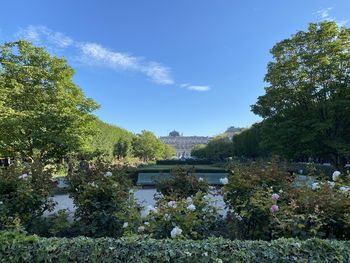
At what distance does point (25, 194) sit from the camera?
15.4 feet

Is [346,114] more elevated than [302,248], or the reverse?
[346,114]

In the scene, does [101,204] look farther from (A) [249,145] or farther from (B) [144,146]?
(B) [144,146]

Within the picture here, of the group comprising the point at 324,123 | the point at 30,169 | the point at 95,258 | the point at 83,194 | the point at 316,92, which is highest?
the point at 316,92

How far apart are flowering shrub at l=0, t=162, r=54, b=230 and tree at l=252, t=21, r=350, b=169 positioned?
1241 cm

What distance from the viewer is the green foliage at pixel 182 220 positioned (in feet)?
11.6

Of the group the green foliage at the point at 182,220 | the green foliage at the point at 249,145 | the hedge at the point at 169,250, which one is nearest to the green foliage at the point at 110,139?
the green foliage at the point at 249,145

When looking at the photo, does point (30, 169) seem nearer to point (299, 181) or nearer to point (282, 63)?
point (299, 181)

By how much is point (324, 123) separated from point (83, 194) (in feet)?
40.8

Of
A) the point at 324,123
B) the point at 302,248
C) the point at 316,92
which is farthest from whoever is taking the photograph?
the point at 316,92

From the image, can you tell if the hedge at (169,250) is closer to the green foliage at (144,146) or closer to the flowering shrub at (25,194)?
the flowering shrub at (25,194)

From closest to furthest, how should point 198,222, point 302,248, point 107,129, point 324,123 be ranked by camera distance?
1. point 302,248
2. point 198,222
3. point 324,123
4. point 107,129

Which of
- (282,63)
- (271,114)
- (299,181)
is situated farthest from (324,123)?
(299,181)

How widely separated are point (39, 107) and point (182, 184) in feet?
37.4

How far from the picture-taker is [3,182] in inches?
194
